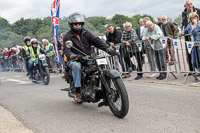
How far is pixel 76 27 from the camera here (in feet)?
18.6

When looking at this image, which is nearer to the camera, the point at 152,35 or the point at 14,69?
the point at 152,35

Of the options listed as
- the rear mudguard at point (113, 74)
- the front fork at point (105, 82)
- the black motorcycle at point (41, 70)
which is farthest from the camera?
the black motorcycle at point (41, 70)

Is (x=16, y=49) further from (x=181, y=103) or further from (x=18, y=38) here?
(x=18, y=38)

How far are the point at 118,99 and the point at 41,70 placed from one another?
6840 millimetres

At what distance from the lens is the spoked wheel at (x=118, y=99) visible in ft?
14.9

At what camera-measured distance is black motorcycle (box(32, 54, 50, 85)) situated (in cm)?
1073

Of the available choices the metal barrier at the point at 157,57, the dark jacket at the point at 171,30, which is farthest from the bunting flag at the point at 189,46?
the dark jacket at the point at 171,30

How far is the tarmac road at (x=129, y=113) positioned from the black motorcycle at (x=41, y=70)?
9.84 feet

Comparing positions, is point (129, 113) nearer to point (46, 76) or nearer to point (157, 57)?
point (157, 57)

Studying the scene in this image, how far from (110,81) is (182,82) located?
3.70 m

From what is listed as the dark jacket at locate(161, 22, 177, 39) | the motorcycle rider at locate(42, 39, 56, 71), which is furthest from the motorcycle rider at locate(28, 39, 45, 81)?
the dark jacket at locate(161, 22, 177, 39)

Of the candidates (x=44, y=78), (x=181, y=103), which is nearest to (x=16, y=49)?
(x=44, y=78)

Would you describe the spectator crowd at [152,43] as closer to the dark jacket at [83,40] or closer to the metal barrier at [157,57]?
A: the metal barrier at [157,57]

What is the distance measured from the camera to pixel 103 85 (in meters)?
5.04
